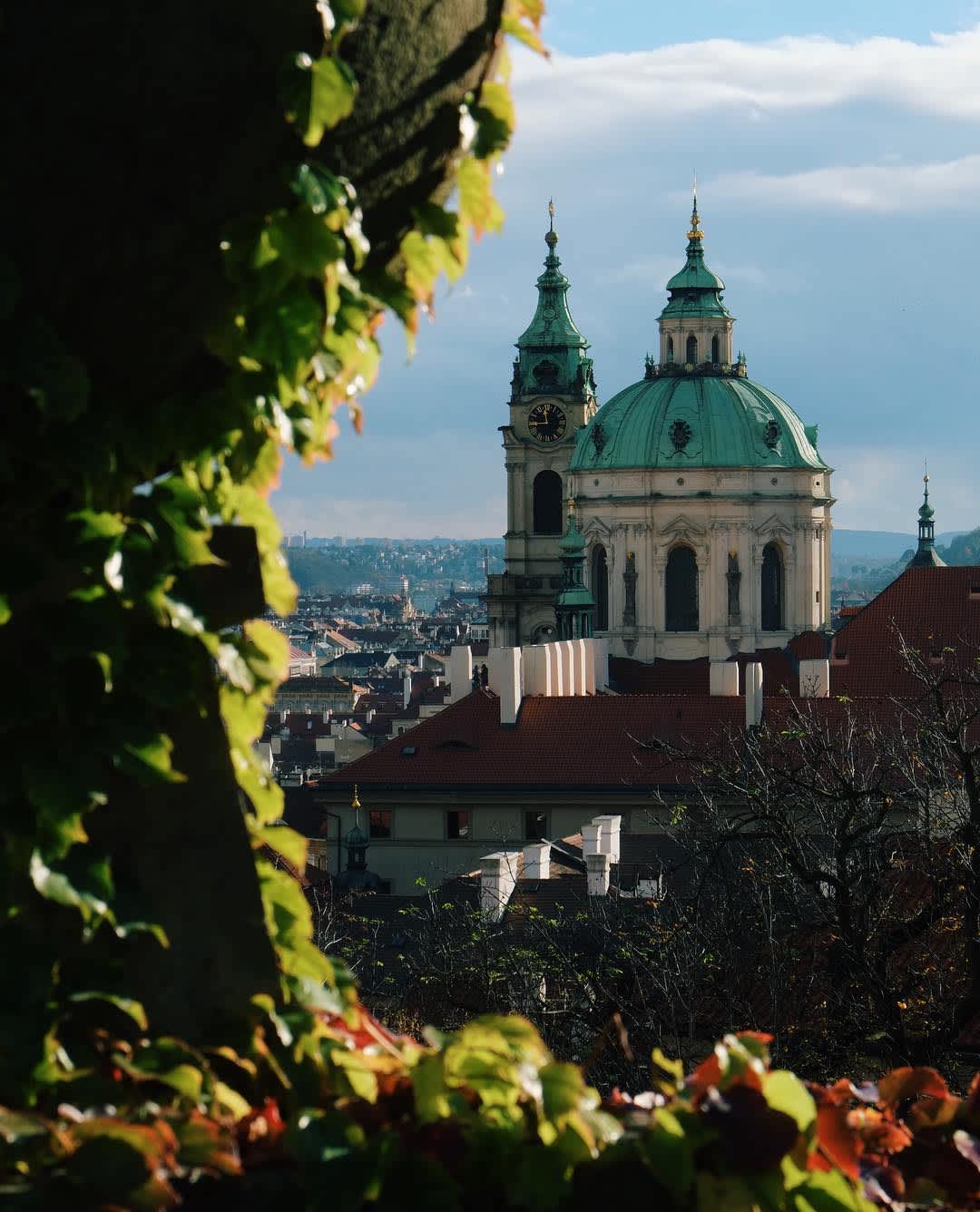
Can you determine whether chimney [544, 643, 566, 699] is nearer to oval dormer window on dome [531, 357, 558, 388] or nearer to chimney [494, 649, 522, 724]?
chimney [494, 649, 522, 724]

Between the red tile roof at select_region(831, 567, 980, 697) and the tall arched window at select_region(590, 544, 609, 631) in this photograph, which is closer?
A: the red tile roof at select_region(831, 567, 980, 697)

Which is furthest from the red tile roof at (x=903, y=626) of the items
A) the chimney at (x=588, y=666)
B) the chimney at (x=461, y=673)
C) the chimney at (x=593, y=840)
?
the chimney at (x=593, y=840)

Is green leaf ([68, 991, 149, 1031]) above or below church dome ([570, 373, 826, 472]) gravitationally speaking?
below

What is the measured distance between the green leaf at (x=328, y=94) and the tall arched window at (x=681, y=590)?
8111cm

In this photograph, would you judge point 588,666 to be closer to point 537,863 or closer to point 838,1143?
point 537,863

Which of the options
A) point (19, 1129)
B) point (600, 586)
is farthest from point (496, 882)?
point (600, 586)

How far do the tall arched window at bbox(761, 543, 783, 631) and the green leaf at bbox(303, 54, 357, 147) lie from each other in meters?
82.2

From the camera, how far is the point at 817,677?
179ft

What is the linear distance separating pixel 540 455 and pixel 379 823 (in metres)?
51.8

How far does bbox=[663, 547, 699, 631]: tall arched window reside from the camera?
83.9m

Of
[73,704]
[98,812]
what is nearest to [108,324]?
[73,704]

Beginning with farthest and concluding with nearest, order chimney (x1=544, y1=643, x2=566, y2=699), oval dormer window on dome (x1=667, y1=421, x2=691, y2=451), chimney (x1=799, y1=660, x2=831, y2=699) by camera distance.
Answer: oval dormer window on dome (x1=667, y1=421, x2=691, y2=451) < chimney (x1=544, y1=643, x2=566, y2=699) < chimney (x1=799, y1=660, x2=831, y2=699)

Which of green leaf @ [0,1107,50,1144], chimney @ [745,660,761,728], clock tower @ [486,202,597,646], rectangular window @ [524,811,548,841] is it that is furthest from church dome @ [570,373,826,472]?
green leaf @ [0,1107,50,1144]

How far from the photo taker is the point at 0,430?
2.93 meters
